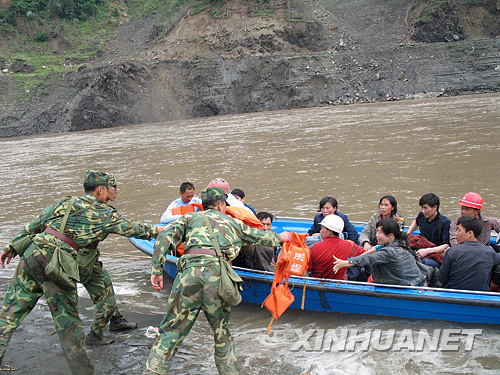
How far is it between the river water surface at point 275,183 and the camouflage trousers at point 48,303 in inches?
18.3

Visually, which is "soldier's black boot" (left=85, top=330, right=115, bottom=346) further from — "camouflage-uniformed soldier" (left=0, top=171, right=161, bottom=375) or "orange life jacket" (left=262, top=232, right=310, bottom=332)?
"orange life jacket" (left=262, top=232, right=310, bottom=332)

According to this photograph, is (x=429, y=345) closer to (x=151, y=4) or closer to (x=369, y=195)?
(x=369, y=195)

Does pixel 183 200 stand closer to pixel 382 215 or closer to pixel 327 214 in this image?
pixel 327 214

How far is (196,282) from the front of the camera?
3.39 m

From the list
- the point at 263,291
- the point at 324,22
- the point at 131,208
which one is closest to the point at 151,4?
the point at 324,22

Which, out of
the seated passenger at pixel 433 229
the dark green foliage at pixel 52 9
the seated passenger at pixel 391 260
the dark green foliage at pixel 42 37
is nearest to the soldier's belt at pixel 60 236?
the seated passenger at pixel 391 260

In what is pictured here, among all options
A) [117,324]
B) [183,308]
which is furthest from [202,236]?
[117,324]

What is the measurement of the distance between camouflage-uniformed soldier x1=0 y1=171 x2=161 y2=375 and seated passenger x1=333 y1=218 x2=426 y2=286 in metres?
2.07

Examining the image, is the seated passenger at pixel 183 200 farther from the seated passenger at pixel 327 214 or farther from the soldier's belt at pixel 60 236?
the soldier's belt at pixel 60 236

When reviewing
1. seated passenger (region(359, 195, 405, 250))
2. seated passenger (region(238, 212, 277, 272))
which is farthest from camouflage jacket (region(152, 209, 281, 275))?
seated passenger (region(359, 195, 405, 250))

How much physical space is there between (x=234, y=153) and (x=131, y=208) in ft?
25.9

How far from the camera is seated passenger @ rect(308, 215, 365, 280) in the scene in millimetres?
4852

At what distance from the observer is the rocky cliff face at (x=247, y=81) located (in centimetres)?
3691

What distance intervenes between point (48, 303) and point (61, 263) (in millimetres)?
393
